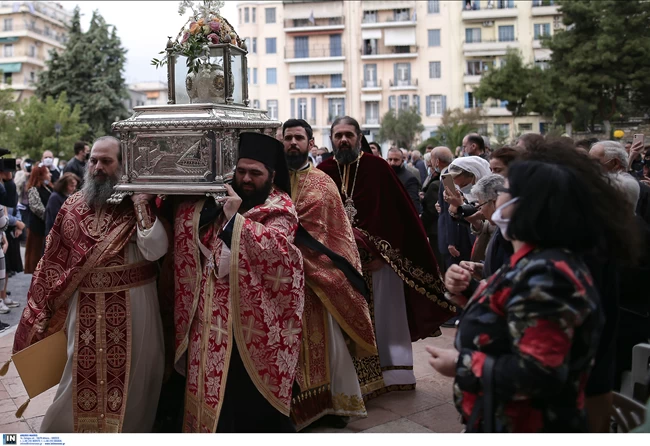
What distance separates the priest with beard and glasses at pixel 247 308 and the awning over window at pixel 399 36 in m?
40.2

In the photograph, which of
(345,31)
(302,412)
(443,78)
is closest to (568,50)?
(443,78)

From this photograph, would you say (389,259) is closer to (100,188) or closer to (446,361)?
(100,188)

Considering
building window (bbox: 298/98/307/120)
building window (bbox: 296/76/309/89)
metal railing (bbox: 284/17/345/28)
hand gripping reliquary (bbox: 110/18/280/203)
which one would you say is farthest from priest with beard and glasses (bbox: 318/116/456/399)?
metal railing (bbox: 284/17/345/28)

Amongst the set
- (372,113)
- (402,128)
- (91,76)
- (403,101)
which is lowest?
(402,128)

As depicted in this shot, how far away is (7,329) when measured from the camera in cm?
700

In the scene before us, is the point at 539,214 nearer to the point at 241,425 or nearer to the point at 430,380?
the point at 241,425

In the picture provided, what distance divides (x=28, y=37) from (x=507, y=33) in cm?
2588

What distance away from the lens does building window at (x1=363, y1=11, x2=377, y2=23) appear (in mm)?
42750

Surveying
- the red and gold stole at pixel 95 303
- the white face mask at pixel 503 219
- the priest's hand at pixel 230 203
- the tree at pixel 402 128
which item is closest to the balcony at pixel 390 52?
the tree at pixel 402 128

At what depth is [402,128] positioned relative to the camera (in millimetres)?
37625

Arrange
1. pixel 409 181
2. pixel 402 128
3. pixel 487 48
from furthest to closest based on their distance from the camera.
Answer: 1. pixel 487 48
2. pixel 402 128
3. pixel 409 181

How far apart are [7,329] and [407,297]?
4.31 m

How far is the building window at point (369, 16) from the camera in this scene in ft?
140

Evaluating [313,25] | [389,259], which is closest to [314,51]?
[313,25]
